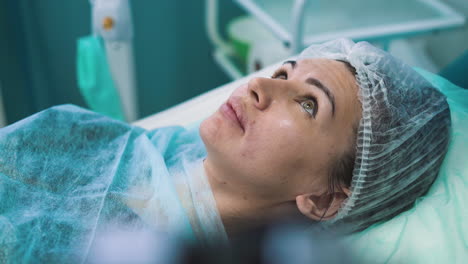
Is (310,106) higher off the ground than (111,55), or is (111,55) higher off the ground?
(310,106)

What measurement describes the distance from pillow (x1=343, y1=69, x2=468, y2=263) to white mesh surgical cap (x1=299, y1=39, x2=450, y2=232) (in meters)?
0.03

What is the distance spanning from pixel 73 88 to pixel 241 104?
1.47 meters

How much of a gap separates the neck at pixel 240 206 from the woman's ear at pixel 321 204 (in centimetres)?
6

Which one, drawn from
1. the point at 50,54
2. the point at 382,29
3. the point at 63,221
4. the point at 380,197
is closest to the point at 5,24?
the point at 50,54

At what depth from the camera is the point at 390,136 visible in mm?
1019


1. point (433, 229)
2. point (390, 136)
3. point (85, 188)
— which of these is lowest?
point (433, 229)

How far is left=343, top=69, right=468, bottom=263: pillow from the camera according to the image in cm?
109

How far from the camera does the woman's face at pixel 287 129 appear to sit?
1.01 meters

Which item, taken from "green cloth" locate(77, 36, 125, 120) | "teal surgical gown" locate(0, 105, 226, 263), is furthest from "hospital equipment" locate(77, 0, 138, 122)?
"teal surgical gown" locate(0, 105, 226, 263)

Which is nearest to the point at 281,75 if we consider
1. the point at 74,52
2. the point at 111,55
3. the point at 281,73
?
the point at 281,73

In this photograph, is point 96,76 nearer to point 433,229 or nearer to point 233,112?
point 233,112

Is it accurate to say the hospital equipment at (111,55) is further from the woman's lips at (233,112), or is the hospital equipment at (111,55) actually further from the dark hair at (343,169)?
the dark hair at (343,169)

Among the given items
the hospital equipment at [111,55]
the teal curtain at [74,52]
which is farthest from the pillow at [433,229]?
the teal curtain at [74,52]

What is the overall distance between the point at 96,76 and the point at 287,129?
95cm
